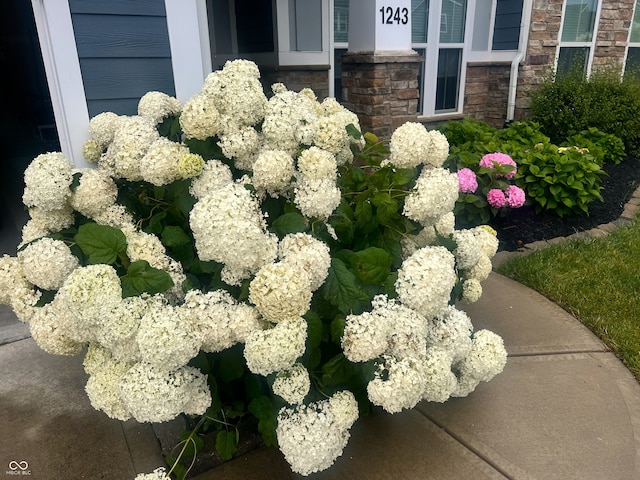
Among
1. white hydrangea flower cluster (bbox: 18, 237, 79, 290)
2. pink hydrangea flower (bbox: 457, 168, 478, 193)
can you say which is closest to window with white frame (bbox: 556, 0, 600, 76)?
pink hydrangea flower (bbox: 457, 168, 478, 193)

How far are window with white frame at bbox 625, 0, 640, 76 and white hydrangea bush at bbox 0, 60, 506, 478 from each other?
280 inches

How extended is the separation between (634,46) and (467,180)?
221 inches

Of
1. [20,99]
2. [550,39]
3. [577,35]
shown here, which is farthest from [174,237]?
[20,99]

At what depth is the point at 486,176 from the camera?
13.7 feet

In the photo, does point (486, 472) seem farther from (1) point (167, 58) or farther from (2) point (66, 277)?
(1) point (167, 58)

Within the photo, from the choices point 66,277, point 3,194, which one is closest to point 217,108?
point 66,277

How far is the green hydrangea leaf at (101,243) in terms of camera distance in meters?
1.79

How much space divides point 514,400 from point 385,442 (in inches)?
26.7

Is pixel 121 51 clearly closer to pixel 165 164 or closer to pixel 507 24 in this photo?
pixel 165 164

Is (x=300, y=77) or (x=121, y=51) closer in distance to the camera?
(x=121, y=51)

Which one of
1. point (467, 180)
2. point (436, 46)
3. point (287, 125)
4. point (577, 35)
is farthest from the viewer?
point (577, 35)

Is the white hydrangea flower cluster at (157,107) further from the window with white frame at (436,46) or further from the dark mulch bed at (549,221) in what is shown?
the window with white frame at (436,46)

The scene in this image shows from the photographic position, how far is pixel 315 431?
1.67 meters

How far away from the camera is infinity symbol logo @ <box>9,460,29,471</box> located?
6.42 feet
